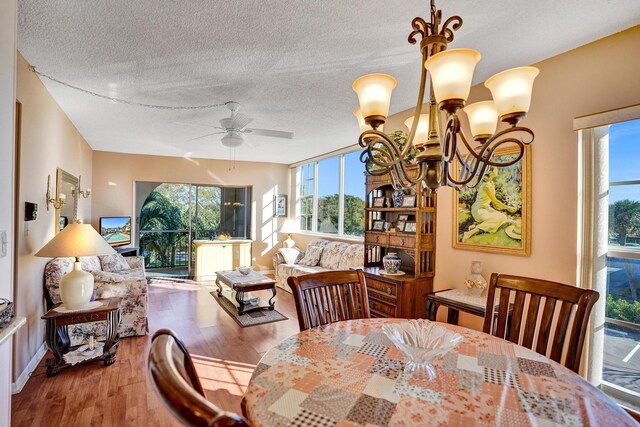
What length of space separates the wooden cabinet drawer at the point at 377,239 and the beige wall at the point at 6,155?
2879mm

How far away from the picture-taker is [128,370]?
2812 millimetres

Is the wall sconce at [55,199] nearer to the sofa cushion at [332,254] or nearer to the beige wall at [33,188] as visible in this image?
the beige wall at [33,188]

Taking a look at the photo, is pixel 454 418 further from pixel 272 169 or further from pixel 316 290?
pixel 272 169

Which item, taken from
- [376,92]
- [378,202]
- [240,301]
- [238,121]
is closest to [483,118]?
[376,92]

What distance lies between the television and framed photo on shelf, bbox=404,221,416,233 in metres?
5.12

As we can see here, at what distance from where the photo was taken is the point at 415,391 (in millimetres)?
1081

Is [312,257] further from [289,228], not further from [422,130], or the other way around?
[422,130]

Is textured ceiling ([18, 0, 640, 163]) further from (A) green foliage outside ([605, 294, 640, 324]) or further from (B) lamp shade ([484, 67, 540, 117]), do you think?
(A) green foliage outside ([605, 294, 640, 324])

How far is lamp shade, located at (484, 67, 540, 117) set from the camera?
1.39 metres

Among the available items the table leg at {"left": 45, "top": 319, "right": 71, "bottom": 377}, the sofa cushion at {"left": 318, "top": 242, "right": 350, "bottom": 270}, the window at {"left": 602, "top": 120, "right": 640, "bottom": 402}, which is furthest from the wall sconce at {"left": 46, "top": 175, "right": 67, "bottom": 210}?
the window at {"left": 602, "top": 120, "right": 640, "bottom": 402}

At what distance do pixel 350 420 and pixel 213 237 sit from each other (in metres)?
6.59

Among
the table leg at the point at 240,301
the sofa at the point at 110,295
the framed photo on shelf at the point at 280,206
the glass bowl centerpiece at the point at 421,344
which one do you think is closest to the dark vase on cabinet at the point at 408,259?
the glass bowl centerpiece at the point at 421,344

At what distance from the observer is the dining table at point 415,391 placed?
0.93 meters

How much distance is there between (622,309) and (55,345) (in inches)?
166
